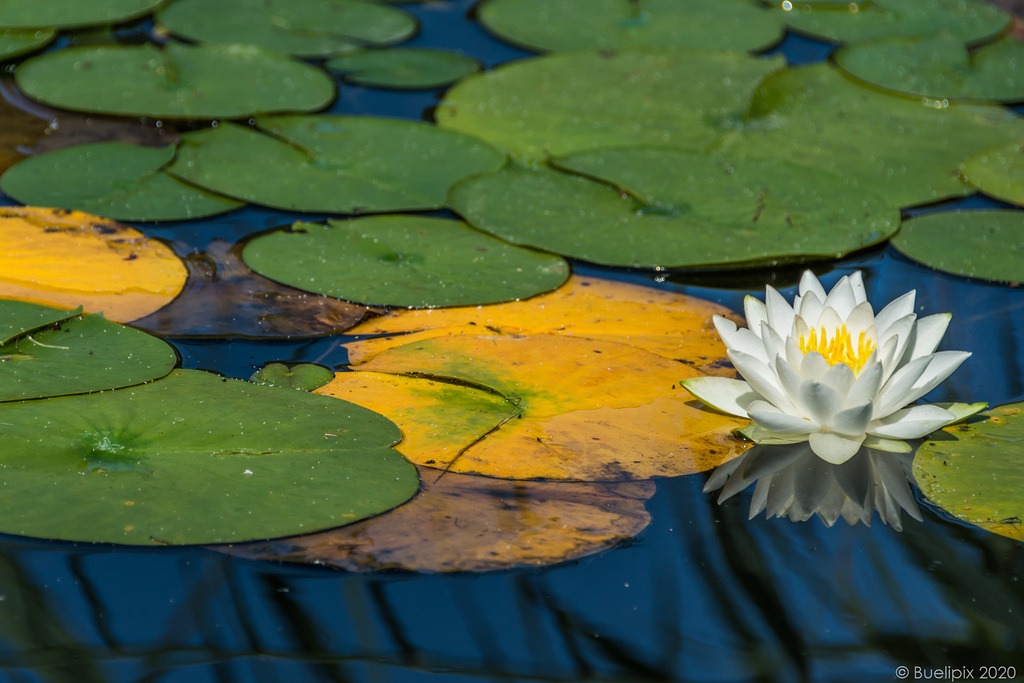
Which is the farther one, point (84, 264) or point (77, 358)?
point (84, 264)

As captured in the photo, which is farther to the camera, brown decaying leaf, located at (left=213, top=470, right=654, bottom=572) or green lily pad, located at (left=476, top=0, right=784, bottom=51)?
green lily pad, located at (left=476, top=0, right=784, bottom=51)

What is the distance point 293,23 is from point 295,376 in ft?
7.95

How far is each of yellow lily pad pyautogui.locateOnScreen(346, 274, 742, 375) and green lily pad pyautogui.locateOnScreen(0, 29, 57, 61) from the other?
227 centimetres

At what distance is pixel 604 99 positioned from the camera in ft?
10.6

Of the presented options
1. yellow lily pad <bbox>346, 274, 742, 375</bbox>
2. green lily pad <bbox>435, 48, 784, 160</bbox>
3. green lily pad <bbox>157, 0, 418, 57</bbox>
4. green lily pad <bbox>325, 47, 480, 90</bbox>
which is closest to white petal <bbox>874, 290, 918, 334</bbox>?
yellow lily pad <bbox>346, 274, 742, 375</bbox>

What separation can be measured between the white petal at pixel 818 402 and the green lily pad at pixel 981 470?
0.65 feet

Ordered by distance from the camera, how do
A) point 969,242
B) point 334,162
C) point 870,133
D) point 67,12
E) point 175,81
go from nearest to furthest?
point 969,242 < point 334,162 < point 870,133 < point 175,81 < point 67,12

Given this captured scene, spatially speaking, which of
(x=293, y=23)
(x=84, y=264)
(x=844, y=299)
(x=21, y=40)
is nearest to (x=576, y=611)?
(x=844, y=299)

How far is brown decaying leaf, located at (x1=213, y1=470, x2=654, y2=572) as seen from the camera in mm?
1475

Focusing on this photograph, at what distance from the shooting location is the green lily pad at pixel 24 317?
187cm

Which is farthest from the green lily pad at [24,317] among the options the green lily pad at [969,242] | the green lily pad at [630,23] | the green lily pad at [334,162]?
the green lily pad at [630,23]

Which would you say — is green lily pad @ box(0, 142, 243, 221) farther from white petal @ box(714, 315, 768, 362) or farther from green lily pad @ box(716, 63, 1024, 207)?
green lily pad @ box(716, 63, 1024, 207)

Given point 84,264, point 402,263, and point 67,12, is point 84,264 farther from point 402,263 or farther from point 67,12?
point 67,12

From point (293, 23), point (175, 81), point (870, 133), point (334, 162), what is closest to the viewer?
point (334, 162)
